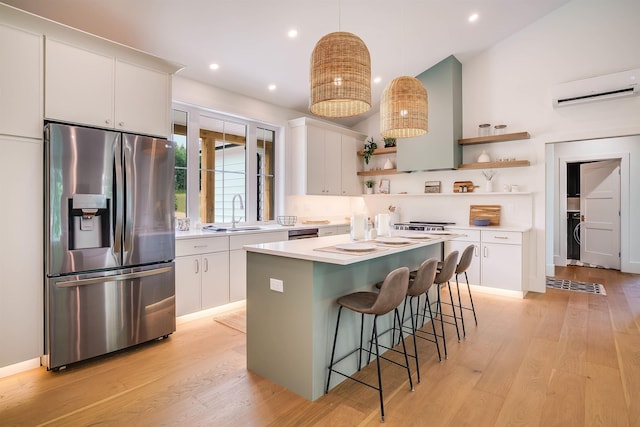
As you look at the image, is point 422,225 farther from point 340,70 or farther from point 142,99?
point 142,99

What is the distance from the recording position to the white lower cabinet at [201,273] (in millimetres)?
3498

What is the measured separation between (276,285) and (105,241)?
147cm

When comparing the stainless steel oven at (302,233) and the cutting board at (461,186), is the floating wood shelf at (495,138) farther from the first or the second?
the stainless steel oven at (302,233)

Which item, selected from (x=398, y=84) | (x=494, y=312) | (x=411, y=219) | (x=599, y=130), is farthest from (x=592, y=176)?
(x=398, y=84)

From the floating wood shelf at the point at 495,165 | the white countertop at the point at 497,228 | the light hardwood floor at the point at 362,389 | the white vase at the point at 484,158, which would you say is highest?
the white vase at the point at 484,158

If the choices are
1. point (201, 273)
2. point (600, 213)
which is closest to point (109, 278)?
point (201, 273)

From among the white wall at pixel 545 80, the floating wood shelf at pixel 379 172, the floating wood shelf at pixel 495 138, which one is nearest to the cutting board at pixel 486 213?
the white wall at pixel 545 80

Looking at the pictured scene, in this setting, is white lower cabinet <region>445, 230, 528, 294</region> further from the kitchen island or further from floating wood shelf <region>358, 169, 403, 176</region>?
the kitchen island

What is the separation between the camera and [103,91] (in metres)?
2.79

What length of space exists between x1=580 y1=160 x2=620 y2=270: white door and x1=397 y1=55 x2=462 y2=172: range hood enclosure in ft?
10.7

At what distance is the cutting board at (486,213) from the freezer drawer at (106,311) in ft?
14.2

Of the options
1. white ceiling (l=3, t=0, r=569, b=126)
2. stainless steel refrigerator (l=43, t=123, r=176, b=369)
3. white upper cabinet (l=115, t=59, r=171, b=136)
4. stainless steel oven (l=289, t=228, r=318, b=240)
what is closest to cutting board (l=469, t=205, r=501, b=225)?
white ceiling (l=3, t=0, r=569, b=126)

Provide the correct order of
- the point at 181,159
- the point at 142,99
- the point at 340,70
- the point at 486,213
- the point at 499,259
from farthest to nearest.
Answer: the point at 486,213, the point at 499,259, the point at 181,159, the point at 142,99, the point at 340,70

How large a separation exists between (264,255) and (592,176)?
7.03m
